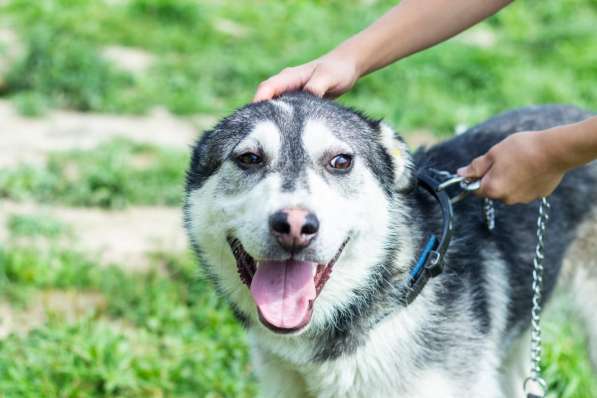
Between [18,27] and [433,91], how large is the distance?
A: 14.4 feet

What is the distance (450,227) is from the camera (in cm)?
315

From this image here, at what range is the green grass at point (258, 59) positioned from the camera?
7.63 m

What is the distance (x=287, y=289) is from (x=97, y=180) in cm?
350

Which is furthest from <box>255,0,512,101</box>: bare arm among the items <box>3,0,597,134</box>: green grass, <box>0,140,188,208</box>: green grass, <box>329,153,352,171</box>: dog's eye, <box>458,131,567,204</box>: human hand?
<box>3,0,597,134</box>: green grass

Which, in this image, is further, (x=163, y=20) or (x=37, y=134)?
(x=163, y=20)

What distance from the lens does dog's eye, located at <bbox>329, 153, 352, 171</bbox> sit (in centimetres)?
302

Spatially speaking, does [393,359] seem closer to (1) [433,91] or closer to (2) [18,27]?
(1) [433,91]

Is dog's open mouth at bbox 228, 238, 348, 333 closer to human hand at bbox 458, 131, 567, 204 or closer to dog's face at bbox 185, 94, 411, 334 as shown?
dog's face at bbox 185, 94, 411, 334

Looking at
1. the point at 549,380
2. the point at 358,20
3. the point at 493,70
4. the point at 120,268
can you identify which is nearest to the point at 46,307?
the point at 120,268

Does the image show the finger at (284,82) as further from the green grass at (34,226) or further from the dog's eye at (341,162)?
the green grass at (34,226)

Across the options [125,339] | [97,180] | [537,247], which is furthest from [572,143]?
[97,180]

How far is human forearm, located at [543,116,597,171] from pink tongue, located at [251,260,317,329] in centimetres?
92

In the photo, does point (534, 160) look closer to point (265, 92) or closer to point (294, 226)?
point (294, 226)

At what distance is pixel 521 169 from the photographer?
116 inches
